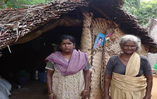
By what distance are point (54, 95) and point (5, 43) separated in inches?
42.9

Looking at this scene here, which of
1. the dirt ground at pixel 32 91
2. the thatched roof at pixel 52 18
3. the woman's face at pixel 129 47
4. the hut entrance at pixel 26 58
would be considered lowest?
the dirt ground at pixel 32 91

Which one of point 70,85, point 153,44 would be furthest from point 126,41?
point 153,44

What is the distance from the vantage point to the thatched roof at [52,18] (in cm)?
231

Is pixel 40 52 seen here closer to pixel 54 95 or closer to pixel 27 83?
pixel 27 83

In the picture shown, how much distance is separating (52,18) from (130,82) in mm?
1596

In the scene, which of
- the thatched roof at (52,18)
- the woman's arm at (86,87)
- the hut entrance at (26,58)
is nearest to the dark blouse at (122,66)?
the woman's arm at (86,87)

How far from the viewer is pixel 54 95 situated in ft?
8.28

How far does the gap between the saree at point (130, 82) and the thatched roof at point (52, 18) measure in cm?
139

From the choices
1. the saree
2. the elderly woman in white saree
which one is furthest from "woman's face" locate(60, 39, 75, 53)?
the saree

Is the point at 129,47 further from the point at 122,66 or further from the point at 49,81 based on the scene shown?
the point at 49,81

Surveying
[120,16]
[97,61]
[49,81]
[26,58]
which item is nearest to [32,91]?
[26,58]

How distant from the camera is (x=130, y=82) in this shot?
2344mm

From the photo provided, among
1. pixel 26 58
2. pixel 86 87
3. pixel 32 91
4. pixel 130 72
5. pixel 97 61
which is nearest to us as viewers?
pixel 130 72

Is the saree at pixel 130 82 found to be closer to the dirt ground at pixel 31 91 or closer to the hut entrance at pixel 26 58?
the dirt ground at pixel 31 91
